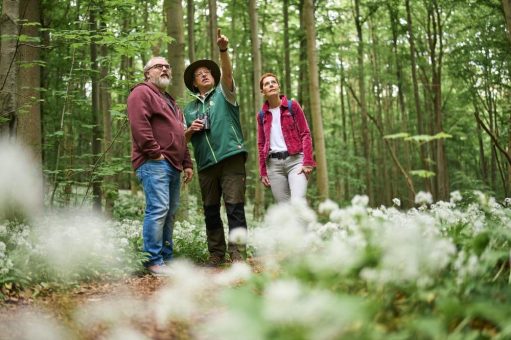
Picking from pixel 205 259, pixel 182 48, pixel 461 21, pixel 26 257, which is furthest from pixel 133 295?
pixel 461 21

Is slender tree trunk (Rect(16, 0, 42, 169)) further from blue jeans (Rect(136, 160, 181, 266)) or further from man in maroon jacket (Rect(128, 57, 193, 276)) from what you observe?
blue jeans (Rect(136, 160, 181, 266))

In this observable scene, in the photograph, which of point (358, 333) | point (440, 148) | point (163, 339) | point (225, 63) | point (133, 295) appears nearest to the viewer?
point (358, 333)

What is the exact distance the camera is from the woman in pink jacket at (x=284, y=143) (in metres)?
5.73

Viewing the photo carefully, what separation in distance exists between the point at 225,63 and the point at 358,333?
397 centimetres

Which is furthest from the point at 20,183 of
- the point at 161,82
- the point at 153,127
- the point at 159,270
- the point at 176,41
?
the point at 176,41

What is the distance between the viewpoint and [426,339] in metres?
2.12

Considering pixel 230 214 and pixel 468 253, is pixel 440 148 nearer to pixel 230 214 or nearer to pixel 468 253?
pixel 230 214

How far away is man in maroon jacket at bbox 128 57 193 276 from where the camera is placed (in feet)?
16.8

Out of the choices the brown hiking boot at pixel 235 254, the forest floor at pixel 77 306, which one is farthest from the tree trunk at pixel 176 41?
the forest floor at pixel 77 306

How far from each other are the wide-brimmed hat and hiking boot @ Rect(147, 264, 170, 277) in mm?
2472

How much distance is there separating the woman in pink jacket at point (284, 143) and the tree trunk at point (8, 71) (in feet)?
9.95

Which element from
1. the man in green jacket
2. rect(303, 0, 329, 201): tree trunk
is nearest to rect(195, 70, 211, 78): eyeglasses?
the man in green jacket

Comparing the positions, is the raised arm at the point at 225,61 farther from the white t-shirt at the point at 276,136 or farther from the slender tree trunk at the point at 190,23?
the slender tree trunk at the point at 190,23

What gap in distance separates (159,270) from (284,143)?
7.21ft
